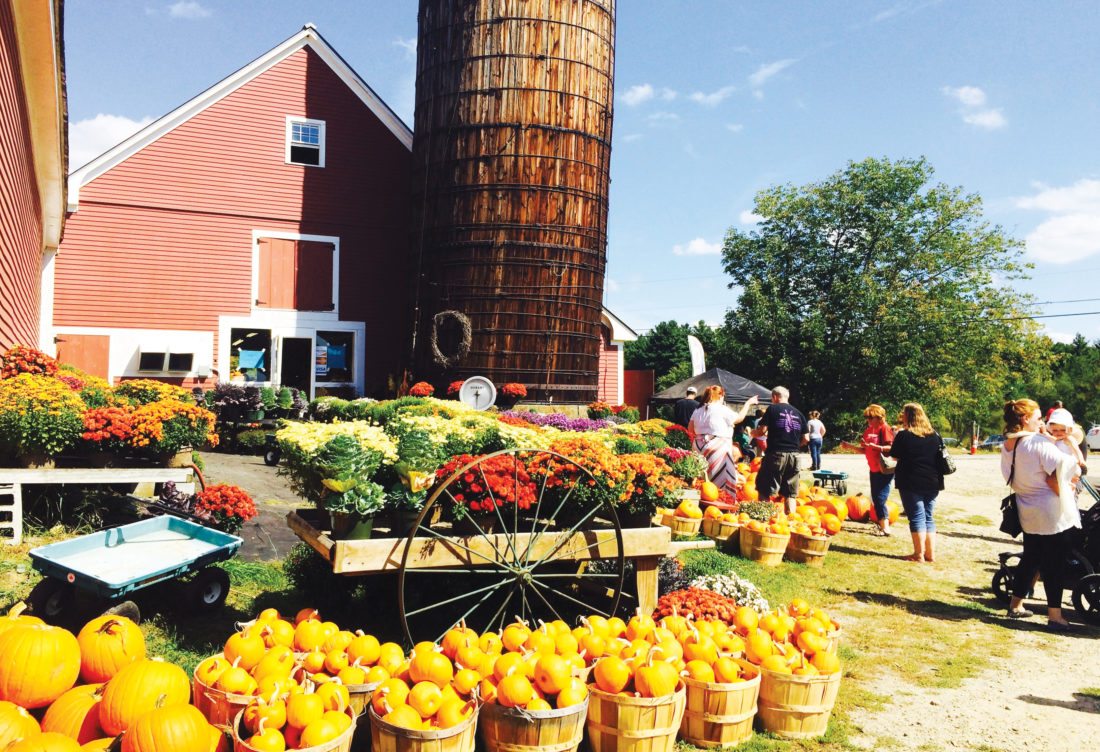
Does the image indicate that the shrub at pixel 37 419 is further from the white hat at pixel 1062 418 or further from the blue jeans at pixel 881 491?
the blue jeans at pixel 881 491

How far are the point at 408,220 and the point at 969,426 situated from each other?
207 ft

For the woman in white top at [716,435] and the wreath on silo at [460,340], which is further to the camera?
the wreath on silo at [460,340]

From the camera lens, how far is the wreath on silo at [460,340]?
58.2 feet

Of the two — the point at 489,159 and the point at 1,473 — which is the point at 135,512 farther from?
the point at 489,159

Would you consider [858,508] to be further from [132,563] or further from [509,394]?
[132,563]

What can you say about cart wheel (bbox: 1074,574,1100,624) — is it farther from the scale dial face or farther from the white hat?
the scale dial face

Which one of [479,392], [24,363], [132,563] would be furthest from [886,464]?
[24,363]

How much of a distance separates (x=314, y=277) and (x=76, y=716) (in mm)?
16991

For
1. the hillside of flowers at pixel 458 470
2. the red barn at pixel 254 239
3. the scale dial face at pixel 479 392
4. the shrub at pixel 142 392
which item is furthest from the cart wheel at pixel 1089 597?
the red barn at pixel 254 239

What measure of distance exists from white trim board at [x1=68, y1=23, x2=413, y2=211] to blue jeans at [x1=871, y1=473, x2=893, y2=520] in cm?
1459

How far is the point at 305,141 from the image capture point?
1989cm

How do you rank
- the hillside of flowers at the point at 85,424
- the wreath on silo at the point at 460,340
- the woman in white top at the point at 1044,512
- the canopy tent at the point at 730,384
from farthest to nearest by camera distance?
the canopy tent at the point at 730,384
the wreath on silo at the point at 460,340
the hillside of flowers at the point at 85,424
the woman in white top at the point at 1044,512

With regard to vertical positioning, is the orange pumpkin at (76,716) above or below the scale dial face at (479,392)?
below

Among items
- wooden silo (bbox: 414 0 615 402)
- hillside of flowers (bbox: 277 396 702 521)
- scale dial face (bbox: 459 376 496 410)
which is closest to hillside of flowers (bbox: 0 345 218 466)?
hillside of flowers (bbox: 277 396 702 521)
